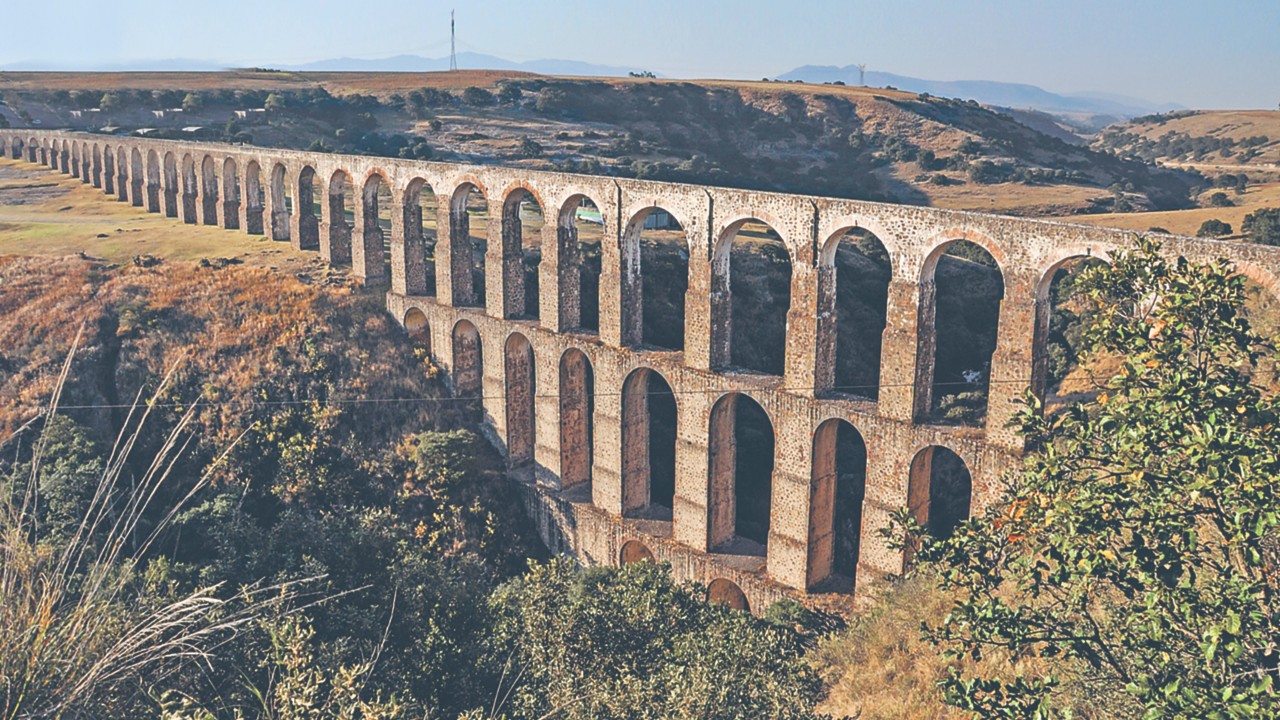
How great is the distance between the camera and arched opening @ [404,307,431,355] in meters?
44.0

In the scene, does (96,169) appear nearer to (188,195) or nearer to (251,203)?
(188,195)

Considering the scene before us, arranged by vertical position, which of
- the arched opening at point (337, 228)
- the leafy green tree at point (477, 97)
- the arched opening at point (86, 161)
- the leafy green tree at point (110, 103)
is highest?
the leafy green tree at point (477, 97)

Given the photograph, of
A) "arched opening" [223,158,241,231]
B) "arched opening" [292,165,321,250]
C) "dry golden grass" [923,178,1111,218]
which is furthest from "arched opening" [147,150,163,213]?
"dry golden grass" [923,178,1111,218]

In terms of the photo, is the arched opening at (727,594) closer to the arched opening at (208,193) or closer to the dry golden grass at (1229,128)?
the arched opening at (208,193)

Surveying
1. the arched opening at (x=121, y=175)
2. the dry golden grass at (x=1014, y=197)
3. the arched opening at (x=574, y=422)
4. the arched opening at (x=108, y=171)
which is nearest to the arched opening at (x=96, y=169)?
the arched opening at (x=108, y=171)

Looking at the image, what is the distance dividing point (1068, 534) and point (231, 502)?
89.9 ft

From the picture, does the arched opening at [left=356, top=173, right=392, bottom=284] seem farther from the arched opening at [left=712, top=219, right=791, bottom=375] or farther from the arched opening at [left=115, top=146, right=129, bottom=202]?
the arched opening at [left=115, top=146, right=129, bottom=202]

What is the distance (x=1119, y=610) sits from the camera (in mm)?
15109

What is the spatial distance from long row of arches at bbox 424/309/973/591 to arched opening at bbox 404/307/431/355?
0.16ft

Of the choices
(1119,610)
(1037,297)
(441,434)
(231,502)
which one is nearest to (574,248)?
(441,434)

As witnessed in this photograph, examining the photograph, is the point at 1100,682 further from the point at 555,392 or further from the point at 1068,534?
the point at 555,392

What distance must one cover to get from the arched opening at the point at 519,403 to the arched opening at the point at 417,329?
234 inches

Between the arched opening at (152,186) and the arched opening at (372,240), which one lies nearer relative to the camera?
the arched opening at (372,240)

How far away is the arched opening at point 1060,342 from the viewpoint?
2505 cm
